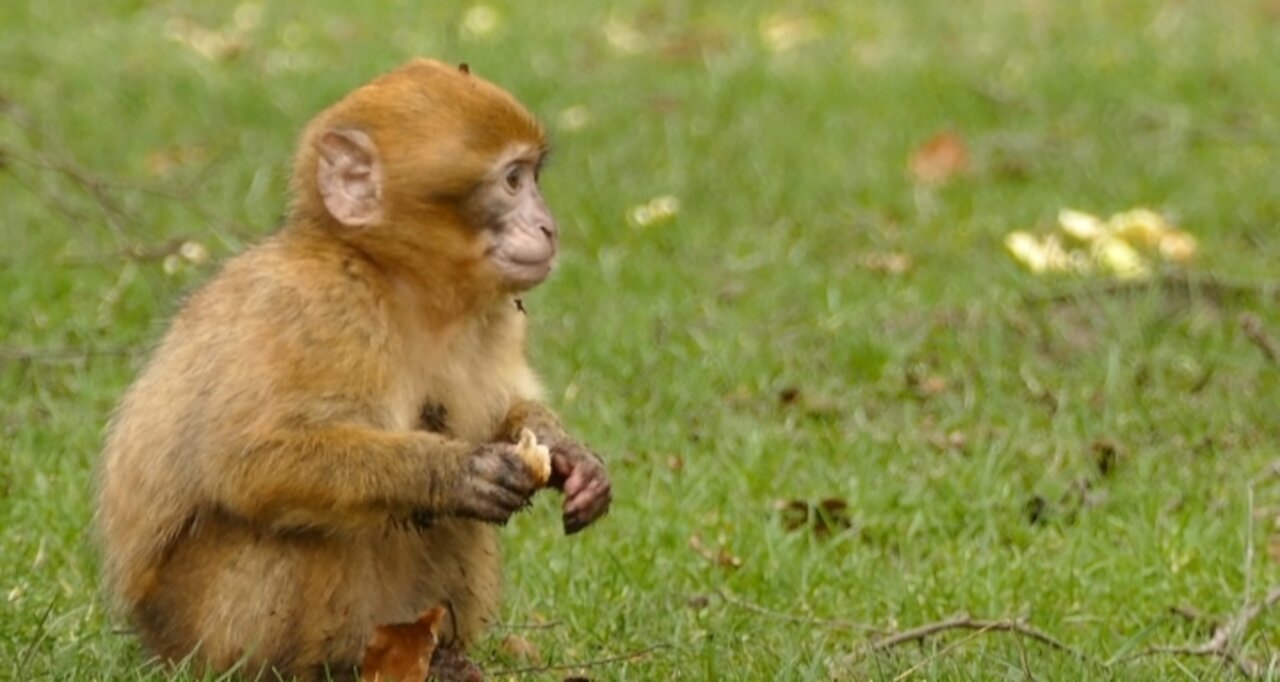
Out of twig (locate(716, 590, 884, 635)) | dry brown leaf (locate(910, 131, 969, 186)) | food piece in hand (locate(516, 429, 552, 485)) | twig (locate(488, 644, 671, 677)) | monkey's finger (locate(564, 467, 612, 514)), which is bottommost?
dry brown leaf (locate(910, 131, 969, 186))

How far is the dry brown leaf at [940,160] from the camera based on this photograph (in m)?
10.0

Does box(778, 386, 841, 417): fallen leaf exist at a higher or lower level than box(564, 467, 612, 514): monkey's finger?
lower

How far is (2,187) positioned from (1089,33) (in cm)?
563

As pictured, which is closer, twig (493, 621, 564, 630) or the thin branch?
the thin branch

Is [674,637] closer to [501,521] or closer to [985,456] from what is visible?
[501,521]

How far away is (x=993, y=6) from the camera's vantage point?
526 inches

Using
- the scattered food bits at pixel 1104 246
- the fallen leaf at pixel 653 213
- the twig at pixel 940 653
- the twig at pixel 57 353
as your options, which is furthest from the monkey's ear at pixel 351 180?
the fallen leaf at pixel 653 213

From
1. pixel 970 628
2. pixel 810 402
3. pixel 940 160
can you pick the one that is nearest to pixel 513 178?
pixel 970 628

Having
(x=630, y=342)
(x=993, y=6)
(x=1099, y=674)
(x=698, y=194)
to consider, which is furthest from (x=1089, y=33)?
(x=1099, y=674)

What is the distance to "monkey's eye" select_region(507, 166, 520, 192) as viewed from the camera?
485cm

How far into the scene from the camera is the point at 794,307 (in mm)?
8422

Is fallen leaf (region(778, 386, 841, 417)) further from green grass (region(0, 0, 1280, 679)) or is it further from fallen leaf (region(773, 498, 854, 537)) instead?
fallen leaf (region(773, 498, 854, 537))

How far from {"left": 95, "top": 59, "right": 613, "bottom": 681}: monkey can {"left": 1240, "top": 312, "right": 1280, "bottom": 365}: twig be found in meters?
3.29

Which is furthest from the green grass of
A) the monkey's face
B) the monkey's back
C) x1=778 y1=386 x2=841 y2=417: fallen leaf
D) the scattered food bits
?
the monkey's face
